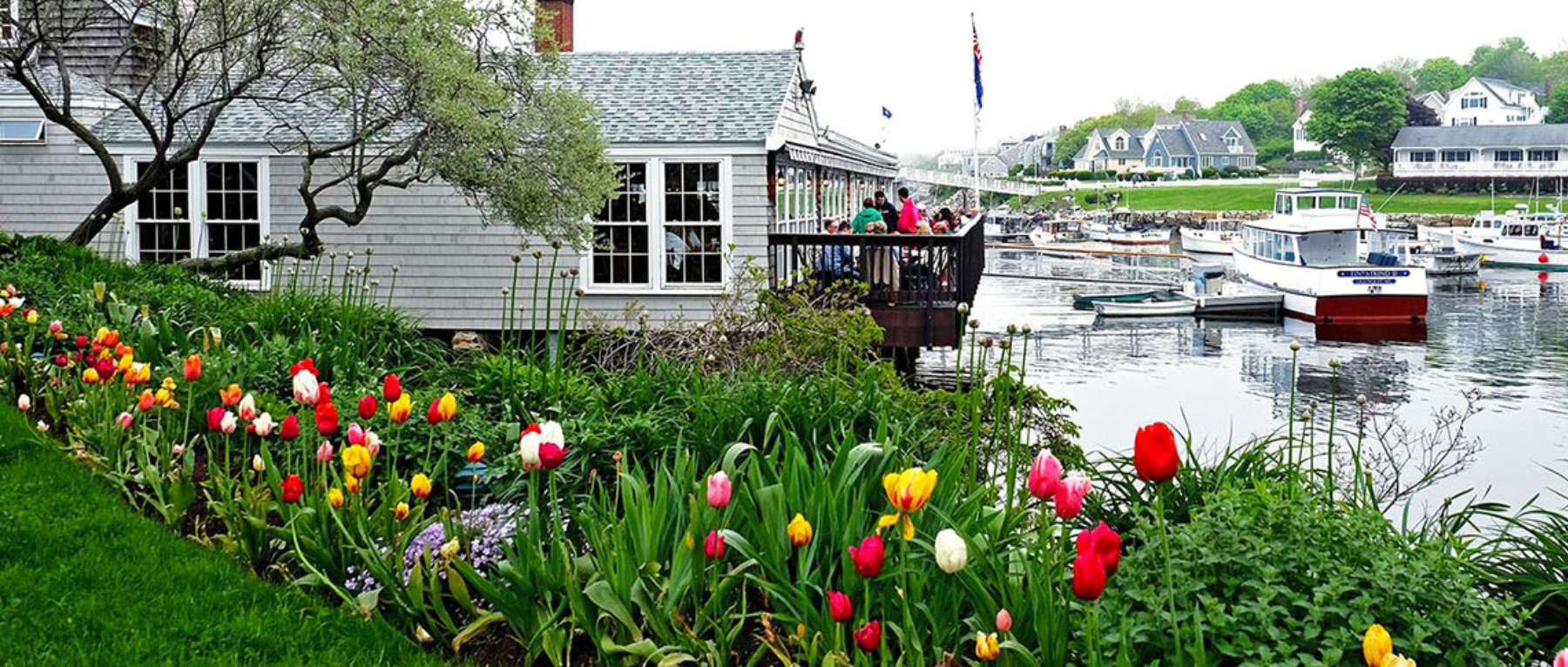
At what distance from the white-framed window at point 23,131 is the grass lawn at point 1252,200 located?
89984 millimetres

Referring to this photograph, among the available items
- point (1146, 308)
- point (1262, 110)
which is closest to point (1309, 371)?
point (1146, 308)

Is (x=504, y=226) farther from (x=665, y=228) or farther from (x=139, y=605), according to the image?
(x=139, y=605)

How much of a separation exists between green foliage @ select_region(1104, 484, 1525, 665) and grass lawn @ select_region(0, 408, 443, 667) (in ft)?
7.33

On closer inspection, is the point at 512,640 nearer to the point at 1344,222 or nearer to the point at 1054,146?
the point at 1344,222

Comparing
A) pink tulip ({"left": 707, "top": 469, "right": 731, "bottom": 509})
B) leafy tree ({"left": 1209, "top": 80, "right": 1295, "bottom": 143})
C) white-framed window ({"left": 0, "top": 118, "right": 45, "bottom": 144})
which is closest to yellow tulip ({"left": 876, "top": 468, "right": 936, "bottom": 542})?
pink tulip ({"left": 707, "top": 469, "right": 731, "bottom": 509})

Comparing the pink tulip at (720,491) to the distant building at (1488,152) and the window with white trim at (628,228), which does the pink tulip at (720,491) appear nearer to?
the window with white trim at (628,228)

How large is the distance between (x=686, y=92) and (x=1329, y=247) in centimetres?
2692

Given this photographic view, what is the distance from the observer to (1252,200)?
11250 centimetres

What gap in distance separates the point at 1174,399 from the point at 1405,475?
9.44m

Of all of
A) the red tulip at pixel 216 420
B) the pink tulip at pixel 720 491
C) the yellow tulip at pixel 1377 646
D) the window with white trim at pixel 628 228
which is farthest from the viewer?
the window with white trim at pixel 628 228

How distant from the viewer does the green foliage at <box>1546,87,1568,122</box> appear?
459 feet

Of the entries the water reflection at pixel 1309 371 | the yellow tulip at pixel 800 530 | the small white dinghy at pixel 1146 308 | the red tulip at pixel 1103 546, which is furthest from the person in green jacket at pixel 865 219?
the small white dinghy at pixel 1146 308

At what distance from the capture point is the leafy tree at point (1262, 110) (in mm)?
176625

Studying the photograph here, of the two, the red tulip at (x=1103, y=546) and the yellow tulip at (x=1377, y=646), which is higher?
the red tulip at (x=1103, y=546)
